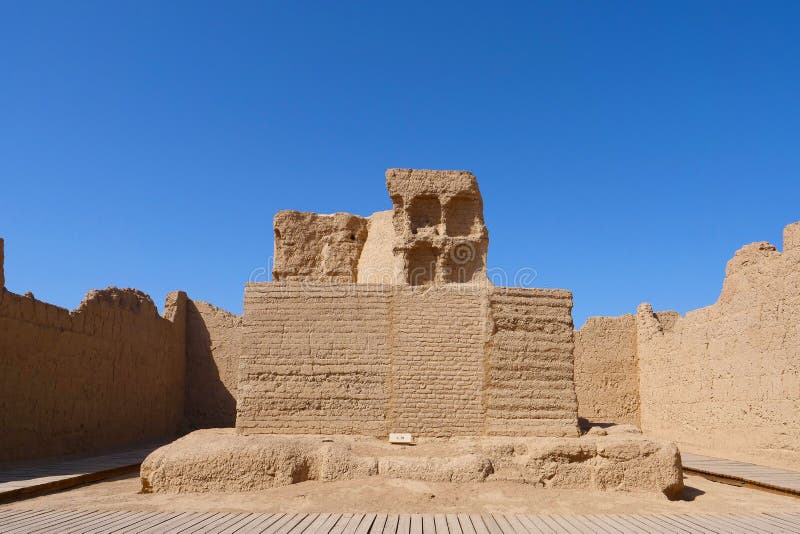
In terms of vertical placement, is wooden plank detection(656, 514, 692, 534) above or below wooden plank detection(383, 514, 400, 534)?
below

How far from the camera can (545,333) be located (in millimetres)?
9812

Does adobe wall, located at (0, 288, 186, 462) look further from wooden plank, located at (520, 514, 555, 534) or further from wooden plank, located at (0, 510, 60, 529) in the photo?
wooden plank, located at (520, 514, 555, 534)

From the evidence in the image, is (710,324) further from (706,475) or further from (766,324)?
(706,475)

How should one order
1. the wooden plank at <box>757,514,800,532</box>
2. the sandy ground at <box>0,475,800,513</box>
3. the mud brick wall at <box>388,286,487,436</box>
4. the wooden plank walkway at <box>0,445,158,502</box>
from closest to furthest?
the wooden plank at <box>757,514,800,532</box>
the sandy ground at <box>0,475,800,513</box>
the wooden plank walkway at <box>0,445,158,502</box>
the mud brick wall at <box>388,286,487,436</box>

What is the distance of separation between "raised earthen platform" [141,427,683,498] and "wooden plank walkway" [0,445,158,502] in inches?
54.0

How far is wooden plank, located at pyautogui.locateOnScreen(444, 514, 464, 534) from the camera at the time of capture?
5957 mm

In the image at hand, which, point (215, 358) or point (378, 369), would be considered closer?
point (378, 369)

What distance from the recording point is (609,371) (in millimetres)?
17172

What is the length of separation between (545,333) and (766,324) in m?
4.61

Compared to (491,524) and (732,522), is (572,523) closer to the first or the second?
(491,524)

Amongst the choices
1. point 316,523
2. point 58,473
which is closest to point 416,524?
point 316,523

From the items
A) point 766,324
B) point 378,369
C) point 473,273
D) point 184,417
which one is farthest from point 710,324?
point 184,417

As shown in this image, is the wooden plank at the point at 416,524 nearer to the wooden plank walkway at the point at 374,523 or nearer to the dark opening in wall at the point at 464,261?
the wooden plank walkway at the point at 374,523

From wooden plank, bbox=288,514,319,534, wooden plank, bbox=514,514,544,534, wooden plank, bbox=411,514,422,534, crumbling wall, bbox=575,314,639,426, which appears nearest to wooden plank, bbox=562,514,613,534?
wooden plank, bbox=514,514,544,534
